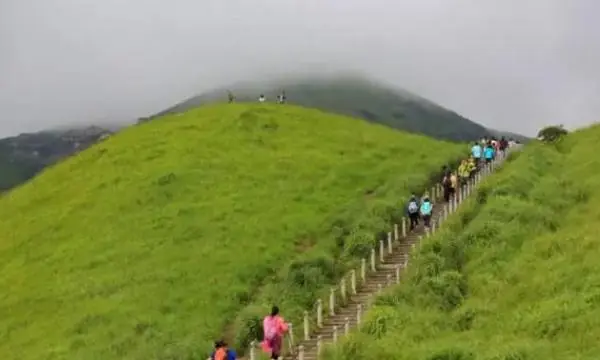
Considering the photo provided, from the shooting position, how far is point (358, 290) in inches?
1550

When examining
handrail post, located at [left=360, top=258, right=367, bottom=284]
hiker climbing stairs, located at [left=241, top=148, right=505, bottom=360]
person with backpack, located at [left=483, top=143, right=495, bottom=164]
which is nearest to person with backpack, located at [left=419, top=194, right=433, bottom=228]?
hiker climbing stairs, located at [left=241, top=148, right=505, bottom=360]

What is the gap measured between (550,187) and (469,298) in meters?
17.6

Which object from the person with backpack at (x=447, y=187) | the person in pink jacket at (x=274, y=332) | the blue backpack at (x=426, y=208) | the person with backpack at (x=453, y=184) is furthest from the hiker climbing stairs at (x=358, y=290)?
the person in pink jacket at (x=274, y=332)

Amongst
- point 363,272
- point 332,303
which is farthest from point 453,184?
point 332,303

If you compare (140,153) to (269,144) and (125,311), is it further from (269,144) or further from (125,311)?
(125,311)

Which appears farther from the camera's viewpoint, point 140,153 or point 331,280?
point 140,153

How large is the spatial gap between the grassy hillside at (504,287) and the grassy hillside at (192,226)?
19.6ft

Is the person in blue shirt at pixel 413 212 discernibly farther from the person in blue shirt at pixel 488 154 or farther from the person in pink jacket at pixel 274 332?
the person in pink jacket at pixel 274 332

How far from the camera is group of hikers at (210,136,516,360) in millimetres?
27969

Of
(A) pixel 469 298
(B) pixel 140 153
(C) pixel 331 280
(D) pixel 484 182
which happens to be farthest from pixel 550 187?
(B) pixel 140 153

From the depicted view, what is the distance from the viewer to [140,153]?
2667 inches

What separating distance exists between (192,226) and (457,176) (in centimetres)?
1603

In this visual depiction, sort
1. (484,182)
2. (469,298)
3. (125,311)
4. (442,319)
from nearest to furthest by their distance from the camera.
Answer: (442,319) → (469,298) → (125,311) → (484,182)

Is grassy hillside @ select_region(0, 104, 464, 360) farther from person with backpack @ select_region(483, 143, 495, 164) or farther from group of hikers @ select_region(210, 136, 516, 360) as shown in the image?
person with backpack @ select_region(483, 143, 495, 164)
